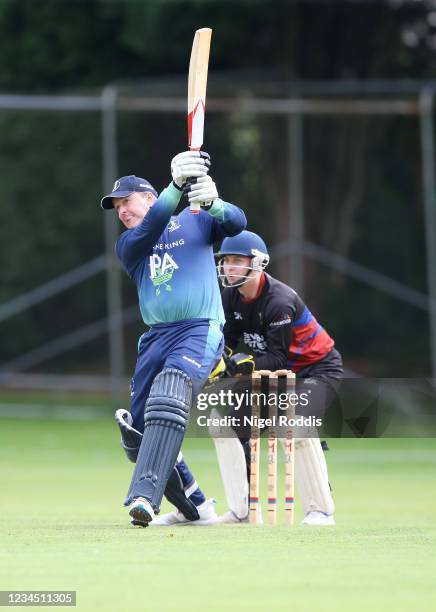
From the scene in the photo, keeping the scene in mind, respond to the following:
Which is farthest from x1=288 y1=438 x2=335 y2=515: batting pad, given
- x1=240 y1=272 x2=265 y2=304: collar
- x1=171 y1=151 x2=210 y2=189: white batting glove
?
x1=171 y1=151 x2=210 y2=189: white batting glove

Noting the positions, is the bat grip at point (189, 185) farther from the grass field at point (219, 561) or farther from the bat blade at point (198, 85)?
the grass field at point (219, 561)

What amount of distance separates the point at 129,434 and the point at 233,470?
2.79ft

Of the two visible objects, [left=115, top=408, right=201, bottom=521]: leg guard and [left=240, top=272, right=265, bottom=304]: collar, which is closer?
[left=115, top=408, right=201, bottom=521]: leg guard

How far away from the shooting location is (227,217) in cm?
722

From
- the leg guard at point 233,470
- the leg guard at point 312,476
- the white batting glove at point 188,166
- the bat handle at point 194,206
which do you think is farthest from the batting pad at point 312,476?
the white batting glove at point 188,166

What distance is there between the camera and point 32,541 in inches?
260

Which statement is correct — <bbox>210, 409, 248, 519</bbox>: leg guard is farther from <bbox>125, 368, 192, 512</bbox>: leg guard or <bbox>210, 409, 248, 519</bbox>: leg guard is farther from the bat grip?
the bat grip

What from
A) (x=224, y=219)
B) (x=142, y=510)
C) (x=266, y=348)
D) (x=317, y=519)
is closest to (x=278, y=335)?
(x=266, y=348)

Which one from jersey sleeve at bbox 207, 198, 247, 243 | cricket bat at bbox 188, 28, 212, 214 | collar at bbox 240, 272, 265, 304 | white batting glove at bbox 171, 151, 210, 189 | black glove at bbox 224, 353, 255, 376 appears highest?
cricket bat at bbox 188, 28, 212, 214

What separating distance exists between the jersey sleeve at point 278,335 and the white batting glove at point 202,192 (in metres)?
1.26

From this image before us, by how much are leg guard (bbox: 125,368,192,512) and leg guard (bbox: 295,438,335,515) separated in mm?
1235

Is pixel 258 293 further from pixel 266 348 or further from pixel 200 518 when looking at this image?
pixel 200 518

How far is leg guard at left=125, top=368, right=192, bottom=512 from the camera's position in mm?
6941

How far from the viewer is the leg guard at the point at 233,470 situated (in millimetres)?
7996
